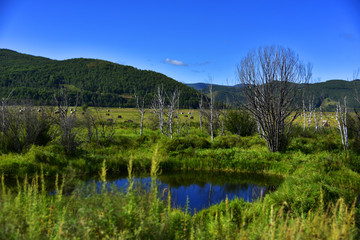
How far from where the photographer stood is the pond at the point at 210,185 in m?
9.36

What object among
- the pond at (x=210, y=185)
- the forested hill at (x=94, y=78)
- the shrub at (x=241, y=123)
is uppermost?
the forested hill at (x=94, y=78)

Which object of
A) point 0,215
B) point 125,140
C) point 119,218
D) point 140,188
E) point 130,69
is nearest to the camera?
point 0,215

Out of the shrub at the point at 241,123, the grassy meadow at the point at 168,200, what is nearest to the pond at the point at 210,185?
the grassy meadow at the point at 168,200

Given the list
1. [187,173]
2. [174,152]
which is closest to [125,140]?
[174,152]

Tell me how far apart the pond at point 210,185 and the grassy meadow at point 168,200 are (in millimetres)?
815

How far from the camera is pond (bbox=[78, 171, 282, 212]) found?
30.7 feet

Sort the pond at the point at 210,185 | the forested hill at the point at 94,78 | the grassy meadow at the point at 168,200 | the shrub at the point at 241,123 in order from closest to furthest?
the grassy meadow at the point at 168,200, the pond at the point at 210,185, the shrub at the point at 241,123, the forested hill at the point at 94,78

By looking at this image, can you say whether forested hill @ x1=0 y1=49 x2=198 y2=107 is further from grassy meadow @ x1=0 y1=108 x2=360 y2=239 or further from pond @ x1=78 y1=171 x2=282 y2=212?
pond @ x1=78 y1=171 x2=282 y2=212

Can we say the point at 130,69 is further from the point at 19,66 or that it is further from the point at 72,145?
the point at 72,145

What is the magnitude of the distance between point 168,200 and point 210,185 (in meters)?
7.46

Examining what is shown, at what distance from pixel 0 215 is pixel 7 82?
109257 mm

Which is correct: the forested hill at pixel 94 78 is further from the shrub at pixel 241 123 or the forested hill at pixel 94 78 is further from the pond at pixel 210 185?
the pond at pixel 210 185

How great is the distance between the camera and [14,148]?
1298 cm

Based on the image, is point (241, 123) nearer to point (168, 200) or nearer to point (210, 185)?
point (210, 185)
